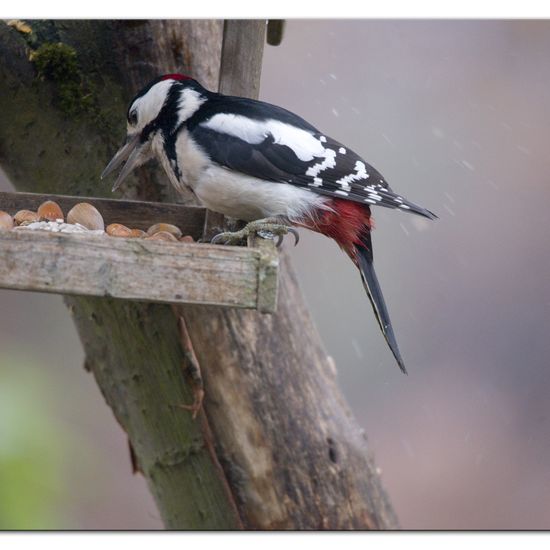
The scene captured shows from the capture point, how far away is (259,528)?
186 cm

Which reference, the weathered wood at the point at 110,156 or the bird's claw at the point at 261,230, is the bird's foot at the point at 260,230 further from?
the weathered wood at the point at 110,156

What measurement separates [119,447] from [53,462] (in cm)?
76

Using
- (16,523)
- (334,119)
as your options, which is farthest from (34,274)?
(334,119)

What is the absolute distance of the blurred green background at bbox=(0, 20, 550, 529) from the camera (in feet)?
7.10

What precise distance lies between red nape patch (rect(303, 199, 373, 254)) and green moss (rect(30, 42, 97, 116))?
567mm

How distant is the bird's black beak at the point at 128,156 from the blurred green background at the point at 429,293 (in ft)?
1.68

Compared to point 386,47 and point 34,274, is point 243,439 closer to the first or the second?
point 34,274

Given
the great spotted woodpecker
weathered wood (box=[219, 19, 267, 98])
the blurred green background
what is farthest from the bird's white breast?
the blurred green background

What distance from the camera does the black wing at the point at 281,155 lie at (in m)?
1.53

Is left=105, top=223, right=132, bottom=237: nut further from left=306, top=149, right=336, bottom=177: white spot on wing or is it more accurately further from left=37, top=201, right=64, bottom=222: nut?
left=306, top=149, right=336, bottom=177: white spot on wing

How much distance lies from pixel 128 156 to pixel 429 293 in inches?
41.7

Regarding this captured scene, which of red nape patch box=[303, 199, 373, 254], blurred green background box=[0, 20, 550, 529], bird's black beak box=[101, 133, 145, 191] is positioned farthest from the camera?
blurred green background box=[0, 20, 550, 529]

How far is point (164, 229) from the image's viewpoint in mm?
1658

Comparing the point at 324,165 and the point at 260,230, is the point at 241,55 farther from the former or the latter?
the point at 260,230
